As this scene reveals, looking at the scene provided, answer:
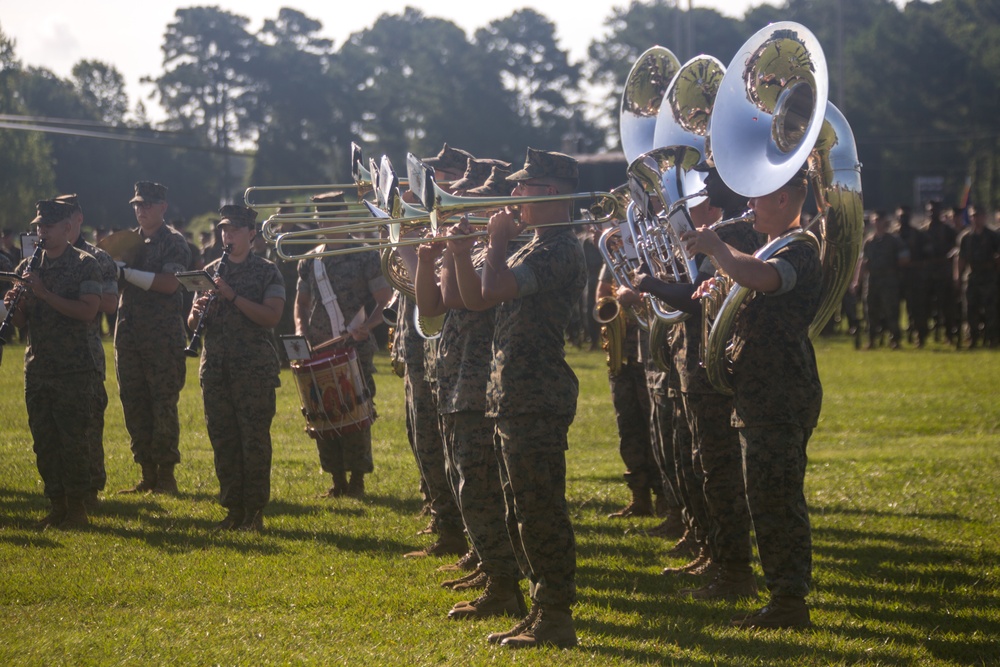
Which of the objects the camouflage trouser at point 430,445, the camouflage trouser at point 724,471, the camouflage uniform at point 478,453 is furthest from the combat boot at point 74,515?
the camouflage trouser at point 724,471

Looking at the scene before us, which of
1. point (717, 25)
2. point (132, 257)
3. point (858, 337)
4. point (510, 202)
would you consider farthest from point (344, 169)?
point (510, 202)

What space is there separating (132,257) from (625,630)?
5541 millimetres

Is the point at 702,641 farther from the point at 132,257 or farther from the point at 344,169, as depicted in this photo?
the point at 344,169

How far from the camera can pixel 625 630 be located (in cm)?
613

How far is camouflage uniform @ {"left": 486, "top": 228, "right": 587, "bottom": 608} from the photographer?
5.71m

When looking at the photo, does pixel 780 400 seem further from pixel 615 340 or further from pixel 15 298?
pixel 15 298

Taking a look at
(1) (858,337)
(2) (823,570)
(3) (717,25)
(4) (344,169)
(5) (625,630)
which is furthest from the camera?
(3) (717,25)

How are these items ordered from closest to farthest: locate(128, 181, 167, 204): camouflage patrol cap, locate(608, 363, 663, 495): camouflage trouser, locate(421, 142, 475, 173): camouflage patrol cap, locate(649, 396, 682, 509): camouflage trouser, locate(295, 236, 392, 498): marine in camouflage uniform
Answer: locate(649, 396, 682, 509): camouflage trouser < locate(421, 142, 475, 173): camouflage patrol cap < locate(608, 363, 663, 495): camouflage trouser < locate(128, 181, 167, 204): camouflage patrol cap < locate(295, 236, 392, 498): marine in camouflage uniform

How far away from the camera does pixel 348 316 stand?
388 inches

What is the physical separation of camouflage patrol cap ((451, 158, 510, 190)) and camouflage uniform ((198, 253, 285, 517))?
1.84 metres

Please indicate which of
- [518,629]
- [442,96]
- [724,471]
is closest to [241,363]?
[518,629]

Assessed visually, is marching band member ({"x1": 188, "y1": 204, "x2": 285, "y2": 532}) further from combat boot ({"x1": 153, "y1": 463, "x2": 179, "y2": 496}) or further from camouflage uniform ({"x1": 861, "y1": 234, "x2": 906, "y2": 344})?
camouflage uniform ({"x1": 861, "y1": 234, "x2": 906, "y2": 344})

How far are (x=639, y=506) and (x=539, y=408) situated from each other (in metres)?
3.65

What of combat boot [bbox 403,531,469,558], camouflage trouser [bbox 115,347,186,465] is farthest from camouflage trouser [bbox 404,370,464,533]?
camouflage trouser [bbox 115,347,186,465]
